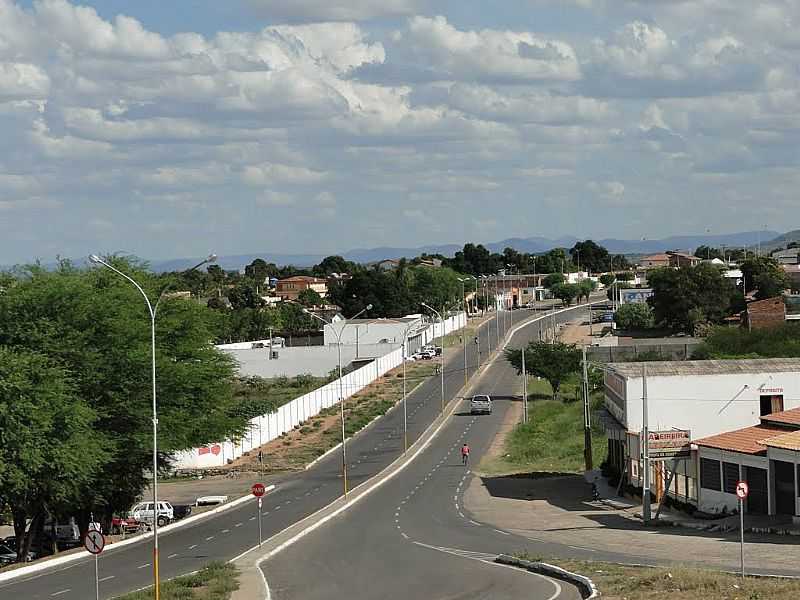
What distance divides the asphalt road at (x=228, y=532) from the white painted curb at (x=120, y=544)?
0.34 meters

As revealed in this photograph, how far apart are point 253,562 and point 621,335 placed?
118 m

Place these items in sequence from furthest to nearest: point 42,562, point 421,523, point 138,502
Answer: point 138,502 → point 421,523 → point 42,562

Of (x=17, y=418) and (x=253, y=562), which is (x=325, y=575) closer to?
(x=253, y=562)

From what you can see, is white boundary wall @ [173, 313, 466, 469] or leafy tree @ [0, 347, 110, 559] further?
white boundary wall @ [173, 313, 466, 469]

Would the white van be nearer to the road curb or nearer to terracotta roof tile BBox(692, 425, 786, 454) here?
terracotta roof tile BBox(692, 425, 786, 454)

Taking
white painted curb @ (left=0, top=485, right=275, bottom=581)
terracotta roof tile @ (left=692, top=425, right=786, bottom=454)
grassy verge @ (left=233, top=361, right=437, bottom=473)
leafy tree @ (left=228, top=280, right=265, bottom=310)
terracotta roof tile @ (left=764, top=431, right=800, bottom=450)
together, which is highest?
leafy tree @ (left=228, top=280, right=265, bottom=310)

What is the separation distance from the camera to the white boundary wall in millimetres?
75625

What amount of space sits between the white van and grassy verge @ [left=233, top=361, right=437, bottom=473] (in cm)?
729

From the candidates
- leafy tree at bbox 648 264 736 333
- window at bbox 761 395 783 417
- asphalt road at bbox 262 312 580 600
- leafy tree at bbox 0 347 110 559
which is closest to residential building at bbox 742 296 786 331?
leafy tree at bbox 648 264 736 333

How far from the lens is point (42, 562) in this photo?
38.5 metres

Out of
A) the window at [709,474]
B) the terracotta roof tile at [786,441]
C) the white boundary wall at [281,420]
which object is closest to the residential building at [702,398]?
the window at [709,474]

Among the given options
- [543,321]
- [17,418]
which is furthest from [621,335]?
[17,418]

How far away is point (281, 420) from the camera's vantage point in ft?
285

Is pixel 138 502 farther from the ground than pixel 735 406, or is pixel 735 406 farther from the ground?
pixel 735 406
